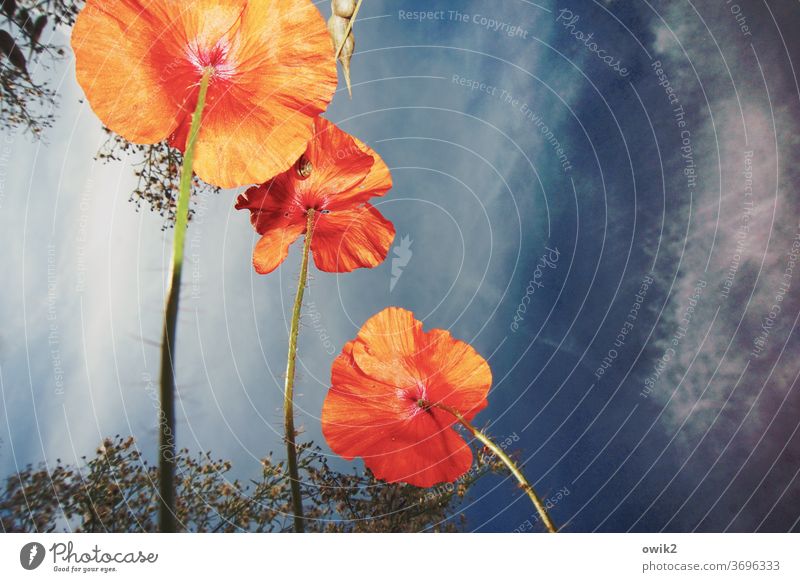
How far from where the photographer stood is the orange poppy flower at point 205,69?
22.6 inches

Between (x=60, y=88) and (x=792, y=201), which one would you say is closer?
(x=60, y=88)

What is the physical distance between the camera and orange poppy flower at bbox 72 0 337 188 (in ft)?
1.89

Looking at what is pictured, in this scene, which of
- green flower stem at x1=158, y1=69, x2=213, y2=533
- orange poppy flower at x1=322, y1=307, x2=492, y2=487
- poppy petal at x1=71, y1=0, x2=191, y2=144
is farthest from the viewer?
orange poppy flower at x1=322, y1=307, x2=492, y2=487

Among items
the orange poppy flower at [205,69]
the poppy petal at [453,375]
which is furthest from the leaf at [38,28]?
the poppy petal at [453,375]

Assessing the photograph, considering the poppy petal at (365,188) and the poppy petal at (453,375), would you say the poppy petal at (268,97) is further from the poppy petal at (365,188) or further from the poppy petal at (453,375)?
the poppy petal at (453,375)

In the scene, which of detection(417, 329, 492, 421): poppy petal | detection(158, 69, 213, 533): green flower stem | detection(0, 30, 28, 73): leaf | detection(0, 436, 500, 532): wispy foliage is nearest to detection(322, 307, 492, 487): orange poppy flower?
detection(417, 329, 492, 421): poppy petal

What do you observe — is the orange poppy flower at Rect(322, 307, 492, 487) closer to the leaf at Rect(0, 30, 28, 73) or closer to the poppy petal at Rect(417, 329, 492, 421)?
the poppy petal at Rect(417, 329, 492, 421)

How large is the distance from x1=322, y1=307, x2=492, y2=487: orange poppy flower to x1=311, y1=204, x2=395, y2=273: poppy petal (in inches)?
5.0

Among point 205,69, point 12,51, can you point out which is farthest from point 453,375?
point 12,51
